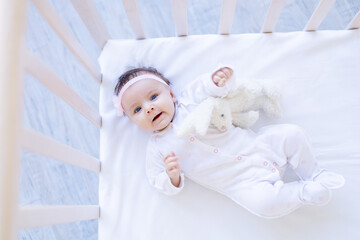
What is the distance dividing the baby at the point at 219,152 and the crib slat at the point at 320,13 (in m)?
0.29

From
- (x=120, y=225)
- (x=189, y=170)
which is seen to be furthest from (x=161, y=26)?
(x=120, y=225)

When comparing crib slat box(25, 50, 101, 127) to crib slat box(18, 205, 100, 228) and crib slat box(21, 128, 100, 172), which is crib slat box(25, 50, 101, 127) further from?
crib slat box(18, 205, 100, 228)

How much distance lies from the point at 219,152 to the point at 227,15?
365 mm

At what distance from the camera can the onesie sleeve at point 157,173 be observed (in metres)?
0.96

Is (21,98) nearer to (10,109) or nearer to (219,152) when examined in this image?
(10,109)

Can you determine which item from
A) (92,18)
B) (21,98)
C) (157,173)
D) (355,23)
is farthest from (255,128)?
(21,98)

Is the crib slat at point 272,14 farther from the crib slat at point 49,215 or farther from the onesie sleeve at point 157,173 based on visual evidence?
the crib slat at point 49,215

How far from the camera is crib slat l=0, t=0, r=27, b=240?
1.65ft

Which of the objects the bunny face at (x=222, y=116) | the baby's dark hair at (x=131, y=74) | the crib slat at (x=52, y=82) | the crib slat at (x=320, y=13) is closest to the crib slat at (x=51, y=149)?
the crib slat at (x=52, y=82)

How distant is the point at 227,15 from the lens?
100cm

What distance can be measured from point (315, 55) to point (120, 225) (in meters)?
0.73

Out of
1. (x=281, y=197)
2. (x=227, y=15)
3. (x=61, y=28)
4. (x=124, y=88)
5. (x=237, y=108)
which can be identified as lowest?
(x=281, y=197)

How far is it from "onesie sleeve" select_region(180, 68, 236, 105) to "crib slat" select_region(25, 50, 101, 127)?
263 mm

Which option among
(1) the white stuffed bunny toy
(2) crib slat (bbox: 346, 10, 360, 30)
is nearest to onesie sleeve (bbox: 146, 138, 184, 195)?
(1) the white stuffed bunny toy
